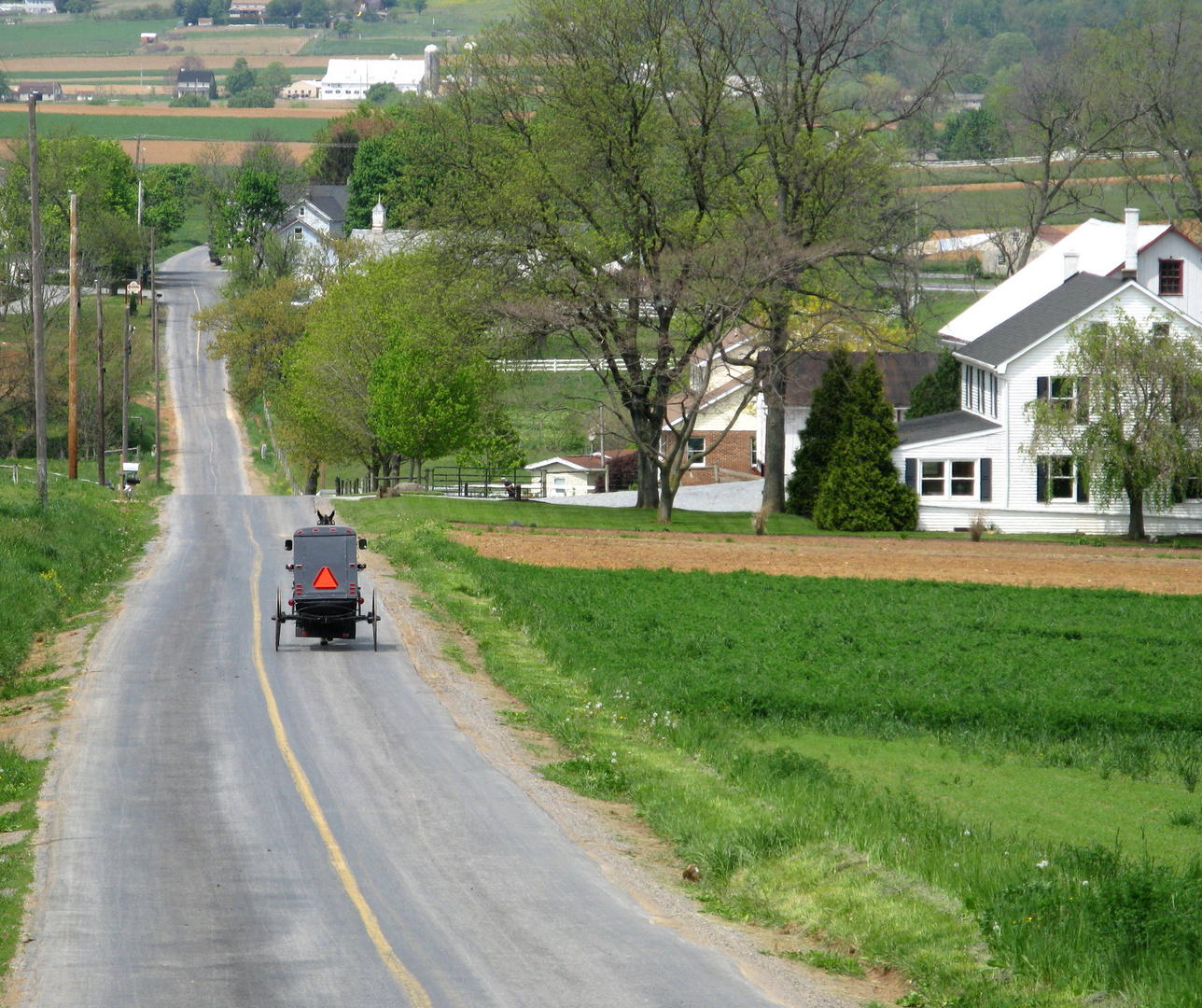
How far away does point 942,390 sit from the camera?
64750 mm

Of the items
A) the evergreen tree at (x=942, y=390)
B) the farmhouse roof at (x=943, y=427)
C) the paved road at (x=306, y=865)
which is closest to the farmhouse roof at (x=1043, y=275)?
the evergreen tree at (x=942, y=390)

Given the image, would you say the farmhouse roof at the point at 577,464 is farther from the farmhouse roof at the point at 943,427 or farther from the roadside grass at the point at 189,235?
the roadside grass at the point at 189,235

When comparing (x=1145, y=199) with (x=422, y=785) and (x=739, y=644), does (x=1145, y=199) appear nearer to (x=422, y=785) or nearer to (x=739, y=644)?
(x=739, y=644)

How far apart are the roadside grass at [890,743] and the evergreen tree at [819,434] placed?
67.7ft

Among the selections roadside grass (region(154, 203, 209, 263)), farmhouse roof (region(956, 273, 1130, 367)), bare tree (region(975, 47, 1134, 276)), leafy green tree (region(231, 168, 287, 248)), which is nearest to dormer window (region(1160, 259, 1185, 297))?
farmhouse roof (region(956, 273, 1130, 367))

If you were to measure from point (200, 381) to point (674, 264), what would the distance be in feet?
203

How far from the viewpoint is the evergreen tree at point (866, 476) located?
51656mm

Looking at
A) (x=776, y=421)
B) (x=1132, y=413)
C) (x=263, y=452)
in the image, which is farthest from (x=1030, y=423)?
(x=263, y=452)

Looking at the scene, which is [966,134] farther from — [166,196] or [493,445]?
[493,445]

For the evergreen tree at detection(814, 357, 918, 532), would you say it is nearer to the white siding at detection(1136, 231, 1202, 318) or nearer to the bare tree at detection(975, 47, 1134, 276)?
the white siding at detection(1136, 231, 1202, 318)

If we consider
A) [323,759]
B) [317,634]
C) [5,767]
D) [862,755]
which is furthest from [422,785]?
[317,634]

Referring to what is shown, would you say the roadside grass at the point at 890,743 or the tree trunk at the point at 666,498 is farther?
the tree trunk at the point at 666,498

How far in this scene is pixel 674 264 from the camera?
50.7 metres

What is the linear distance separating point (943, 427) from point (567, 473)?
25.1 m
